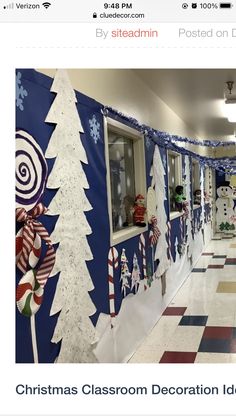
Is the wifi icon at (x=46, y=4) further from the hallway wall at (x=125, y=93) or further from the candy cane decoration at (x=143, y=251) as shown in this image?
the candy cane decoration at (x=143, y=251)

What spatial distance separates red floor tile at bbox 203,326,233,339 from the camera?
2.29 m

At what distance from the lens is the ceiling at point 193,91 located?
7.91ft

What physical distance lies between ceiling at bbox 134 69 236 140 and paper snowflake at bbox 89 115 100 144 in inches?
30.4

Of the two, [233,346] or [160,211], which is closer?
[233,346]

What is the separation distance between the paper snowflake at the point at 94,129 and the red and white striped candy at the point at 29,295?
706 millimetres

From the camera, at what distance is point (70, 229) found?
4.42 ft

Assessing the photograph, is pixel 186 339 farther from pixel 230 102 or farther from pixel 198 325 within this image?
pixel 230 102

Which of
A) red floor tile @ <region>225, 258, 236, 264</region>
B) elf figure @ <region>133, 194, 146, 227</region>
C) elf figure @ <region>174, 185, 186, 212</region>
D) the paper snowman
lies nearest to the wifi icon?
elf figure @ <region>133, 194, 146, 227</region>

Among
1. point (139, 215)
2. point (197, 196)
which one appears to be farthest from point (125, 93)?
point (197, 196)

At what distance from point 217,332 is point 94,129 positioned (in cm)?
142

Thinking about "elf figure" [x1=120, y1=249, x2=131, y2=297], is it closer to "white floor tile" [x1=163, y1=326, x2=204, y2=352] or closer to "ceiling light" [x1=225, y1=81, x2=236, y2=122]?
"white floor tile" [x1=163, y1=326, x2=204, y2=352]

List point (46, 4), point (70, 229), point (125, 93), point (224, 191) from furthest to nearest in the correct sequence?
point (224, 191) → point (125, 93) → point (70, 229) → point (46, 4)
